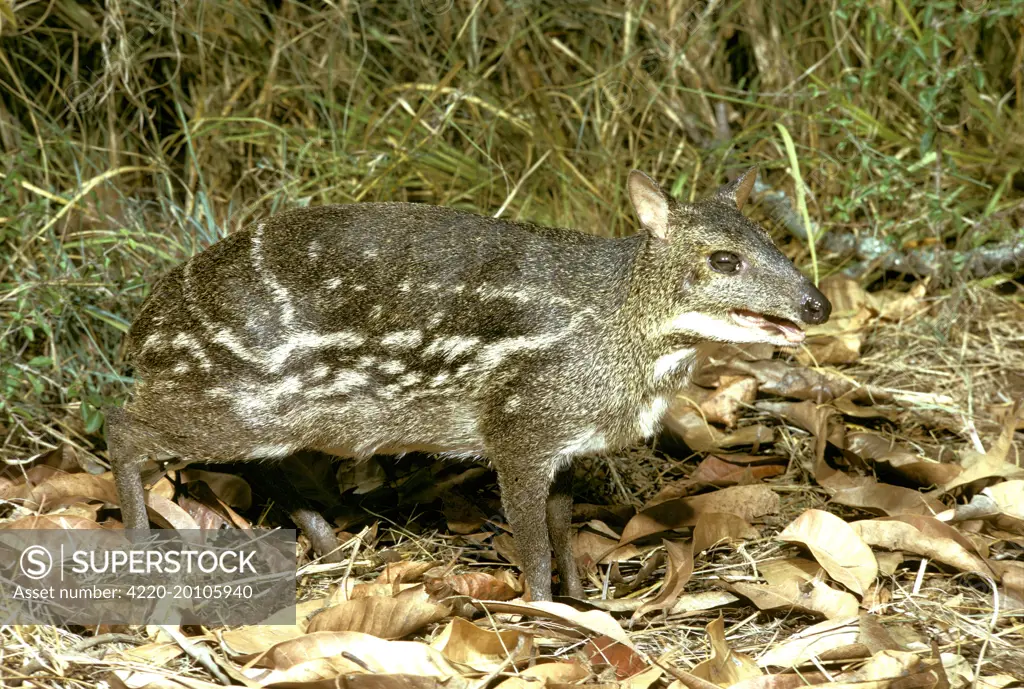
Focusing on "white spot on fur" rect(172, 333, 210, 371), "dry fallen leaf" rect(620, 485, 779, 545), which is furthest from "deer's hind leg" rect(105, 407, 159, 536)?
"dry fallen leaf" rect(620, 485, 779, 545)

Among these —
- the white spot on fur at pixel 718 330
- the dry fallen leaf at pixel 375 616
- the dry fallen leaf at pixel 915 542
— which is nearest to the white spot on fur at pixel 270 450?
the dry fallen leaf at pixel 375 616

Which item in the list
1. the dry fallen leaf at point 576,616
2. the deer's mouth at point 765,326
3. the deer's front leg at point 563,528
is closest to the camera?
the dry fallen leaf at point 576,616

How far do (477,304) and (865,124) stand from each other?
9.04 feet

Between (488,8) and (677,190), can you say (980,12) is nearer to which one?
(677,190)

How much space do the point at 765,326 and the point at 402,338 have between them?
114 centimetres

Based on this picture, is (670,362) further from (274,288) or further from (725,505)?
(274,288)

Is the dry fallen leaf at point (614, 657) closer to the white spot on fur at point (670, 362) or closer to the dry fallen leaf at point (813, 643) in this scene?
the dry fallen leaf at point (813, 643)

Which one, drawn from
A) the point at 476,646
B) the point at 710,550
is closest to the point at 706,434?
the point at 710,550

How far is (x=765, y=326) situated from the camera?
3.60 metres

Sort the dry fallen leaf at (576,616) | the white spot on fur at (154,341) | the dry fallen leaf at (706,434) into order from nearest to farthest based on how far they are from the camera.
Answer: the dry fallen leaf at (576,616)
the white spot on fur at (154,341)
the dry fallen leaf at (706,434)

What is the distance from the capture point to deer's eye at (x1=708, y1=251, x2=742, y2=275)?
3.58 metres

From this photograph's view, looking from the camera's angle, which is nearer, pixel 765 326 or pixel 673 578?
pixel 765 326

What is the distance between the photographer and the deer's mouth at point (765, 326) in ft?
11.7

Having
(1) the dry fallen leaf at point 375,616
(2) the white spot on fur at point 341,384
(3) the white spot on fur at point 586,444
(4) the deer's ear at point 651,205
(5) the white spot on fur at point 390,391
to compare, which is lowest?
(1) the dry fallen leaf at point 375,616
